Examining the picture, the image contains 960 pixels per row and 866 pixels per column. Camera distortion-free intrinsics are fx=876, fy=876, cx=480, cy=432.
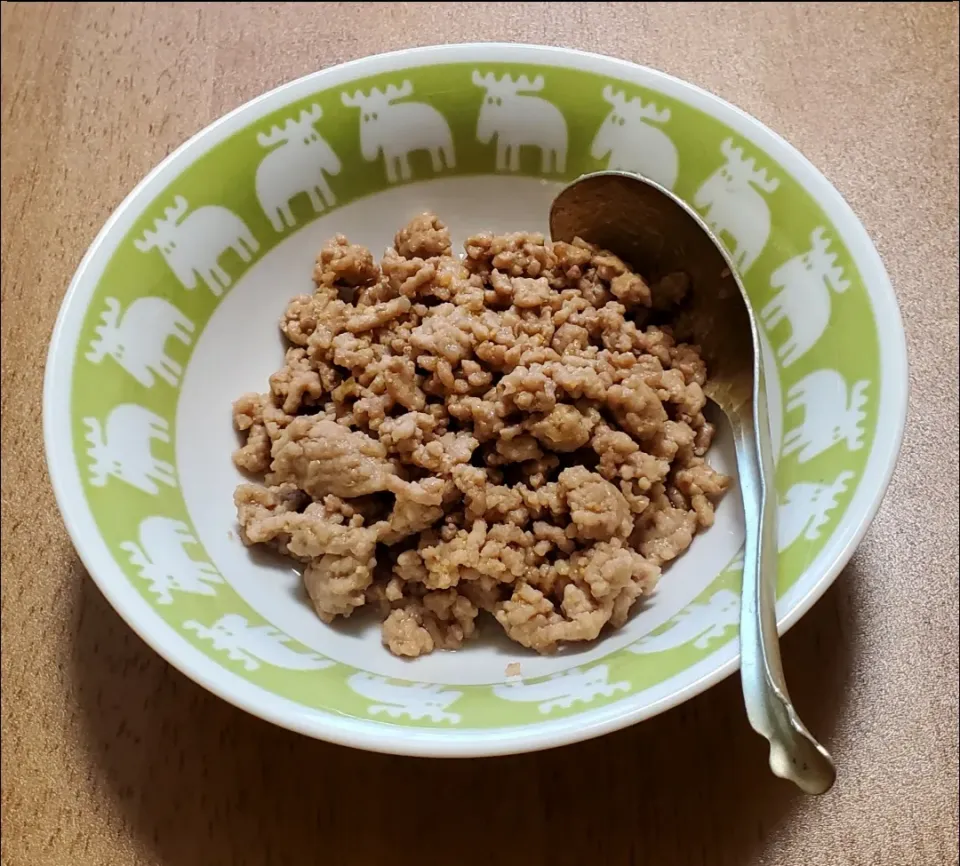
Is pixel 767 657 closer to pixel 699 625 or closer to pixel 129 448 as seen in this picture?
pixel 699 625

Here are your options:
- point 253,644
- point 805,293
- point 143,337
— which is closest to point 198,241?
point 143,337

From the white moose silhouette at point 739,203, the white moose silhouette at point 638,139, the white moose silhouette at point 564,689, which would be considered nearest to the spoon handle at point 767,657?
the white moose silhouette at point 564,689

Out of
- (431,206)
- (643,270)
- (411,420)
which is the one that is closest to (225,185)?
(431,206)

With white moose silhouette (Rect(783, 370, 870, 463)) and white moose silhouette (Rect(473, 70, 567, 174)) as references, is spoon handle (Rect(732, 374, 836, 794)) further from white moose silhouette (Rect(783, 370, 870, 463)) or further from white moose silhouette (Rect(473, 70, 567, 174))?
white moose silhouette (Rect(473, 70, 567, 174))

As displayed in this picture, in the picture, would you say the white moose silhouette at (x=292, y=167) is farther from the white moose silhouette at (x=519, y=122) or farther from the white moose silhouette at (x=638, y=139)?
the white moose silhouette at (x=638, y=139)

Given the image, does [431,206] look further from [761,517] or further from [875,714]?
[875,714]
